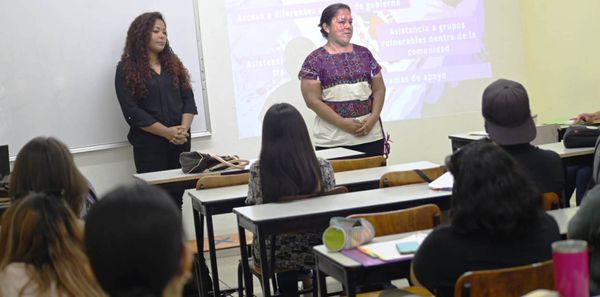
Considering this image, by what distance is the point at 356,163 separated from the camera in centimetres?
536

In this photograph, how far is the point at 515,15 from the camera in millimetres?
7629

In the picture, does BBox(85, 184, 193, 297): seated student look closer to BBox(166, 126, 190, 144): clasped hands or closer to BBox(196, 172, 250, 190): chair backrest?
BBox(196, 172, 250, 190): chair backrest

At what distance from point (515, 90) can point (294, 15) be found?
337cm

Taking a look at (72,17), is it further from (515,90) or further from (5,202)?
(515,90)

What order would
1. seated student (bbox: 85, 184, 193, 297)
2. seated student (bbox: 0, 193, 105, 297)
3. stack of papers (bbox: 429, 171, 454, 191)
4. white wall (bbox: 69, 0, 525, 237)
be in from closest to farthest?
seated student (bbox: 85, 184, 193, 297)
seated student (bbox: 0, 193, 105, 297)
stack of papers (bbox: 429, 171, 454, 191)
white wall (bbox: 69, 0, 525, 237)

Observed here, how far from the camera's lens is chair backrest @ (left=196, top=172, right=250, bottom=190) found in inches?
195

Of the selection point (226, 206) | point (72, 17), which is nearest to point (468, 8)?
point (72, 17)

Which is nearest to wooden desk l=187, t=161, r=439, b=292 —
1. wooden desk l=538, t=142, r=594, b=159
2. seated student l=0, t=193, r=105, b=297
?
wooden desk l=538, t=142, r=594, b=159

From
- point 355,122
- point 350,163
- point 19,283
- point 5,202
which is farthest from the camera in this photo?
point 355,122

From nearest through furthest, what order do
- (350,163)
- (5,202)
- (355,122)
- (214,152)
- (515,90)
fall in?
(515,90) → (5,202) → (350,163) → (355,122) → (214,152)

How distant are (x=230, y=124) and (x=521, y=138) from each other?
3.44 m

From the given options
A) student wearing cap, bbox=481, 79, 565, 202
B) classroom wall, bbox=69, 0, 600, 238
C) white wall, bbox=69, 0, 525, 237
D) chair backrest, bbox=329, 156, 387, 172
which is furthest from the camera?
classroom wall, bbox=69, 0, 600, 238

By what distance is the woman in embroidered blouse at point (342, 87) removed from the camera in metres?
6.14

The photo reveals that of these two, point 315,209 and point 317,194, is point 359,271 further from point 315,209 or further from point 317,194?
point 317,194
